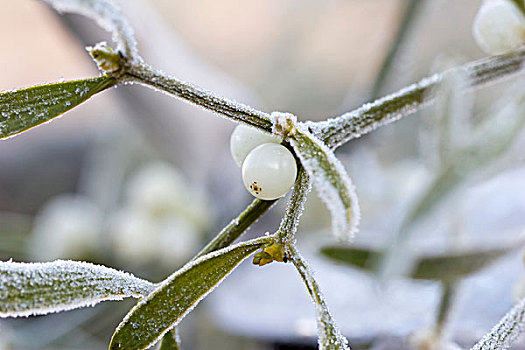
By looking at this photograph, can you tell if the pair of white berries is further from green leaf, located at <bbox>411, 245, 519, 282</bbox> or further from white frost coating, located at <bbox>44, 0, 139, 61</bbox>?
green leaf, located at <bbox>411, 245, 519, 282</bbox>

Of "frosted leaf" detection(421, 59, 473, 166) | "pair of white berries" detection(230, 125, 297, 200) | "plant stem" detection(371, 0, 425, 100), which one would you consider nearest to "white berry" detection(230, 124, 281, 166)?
"pair of white berries" detection(230, 125, 297, 200)

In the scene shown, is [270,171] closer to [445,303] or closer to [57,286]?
[57,286]

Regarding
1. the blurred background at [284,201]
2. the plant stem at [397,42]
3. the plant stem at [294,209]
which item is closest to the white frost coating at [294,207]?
the plant stem at [294,209]

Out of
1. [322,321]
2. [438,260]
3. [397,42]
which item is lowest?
[322,321]

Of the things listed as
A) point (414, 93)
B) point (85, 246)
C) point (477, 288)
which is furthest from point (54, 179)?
point (414, 93)

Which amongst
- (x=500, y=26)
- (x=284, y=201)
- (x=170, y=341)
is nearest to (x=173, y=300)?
(x=170, y=341)

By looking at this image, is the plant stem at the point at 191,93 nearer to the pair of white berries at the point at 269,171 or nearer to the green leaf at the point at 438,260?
the pair of white berries at the point at 269,171

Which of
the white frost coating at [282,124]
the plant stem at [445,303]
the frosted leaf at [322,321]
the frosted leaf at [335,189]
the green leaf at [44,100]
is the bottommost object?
the frosted leaf at [322,321]
